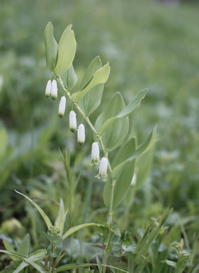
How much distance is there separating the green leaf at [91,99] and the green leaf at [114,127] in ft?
0.17

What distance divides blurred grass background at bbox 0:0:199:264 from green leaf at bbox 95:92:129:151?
27 centimetres

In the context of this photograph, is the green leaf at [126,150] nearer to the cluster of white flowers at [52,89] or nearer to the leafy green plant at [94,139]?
the leafy green plant at [94,139]

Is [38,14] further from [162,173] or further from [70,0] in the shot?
[162,173]

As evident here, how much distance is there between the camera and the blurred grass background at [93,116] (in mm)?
1872

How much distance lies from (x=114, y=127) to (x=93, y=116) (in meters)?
1.55

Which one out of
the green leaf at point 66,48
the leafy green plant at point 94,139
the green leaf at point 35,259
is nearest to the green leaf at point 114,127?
the leafy green plant at point 94,139

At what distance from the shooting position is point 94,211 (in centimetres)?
162

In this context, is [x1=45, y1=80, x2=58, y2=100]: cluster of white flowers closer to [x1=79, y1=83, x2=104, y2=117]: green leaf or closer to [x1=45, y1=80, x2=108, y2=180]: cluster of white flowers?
[x1=45, y1=80, x2=108, y2=180]: cluster of white flowers

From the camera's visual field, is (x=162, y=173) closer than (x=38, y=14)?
Yes

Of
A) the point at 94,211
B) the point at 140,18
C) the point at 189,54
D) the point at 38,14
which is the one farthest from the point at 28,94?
the point at 140,18

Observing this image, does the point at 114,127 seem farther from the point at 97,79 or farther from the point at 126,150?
the point at 97,79

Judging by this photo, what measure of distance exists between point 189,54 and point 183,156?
461cm

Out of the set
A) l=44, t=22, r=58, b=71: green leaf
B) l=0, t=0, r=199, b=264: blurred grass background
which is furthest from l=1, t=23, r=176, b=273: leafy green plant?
l=0, t=0, r=199, b=264: blurred grass background

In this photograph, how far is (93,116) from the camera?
266 centimetres
